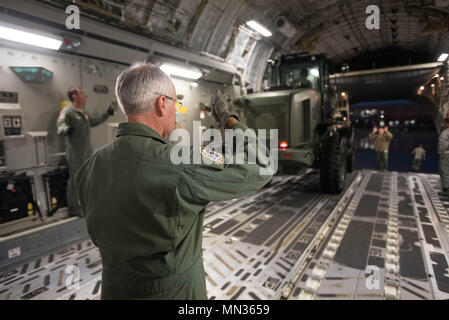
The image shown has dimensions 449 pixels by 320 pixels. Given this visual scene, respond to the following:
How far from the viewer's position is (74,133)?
4020mm

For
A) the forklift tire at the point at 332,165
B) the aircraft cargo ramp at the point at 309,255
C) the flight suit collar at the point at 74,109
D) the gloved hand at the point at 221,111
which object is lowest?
the aircraft cargo ramp at the point at 309,255

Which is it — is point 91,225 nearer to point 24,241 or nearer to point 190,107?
point 24,241

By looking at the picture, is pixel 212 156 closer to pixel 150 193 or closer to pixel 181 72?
pixel 150 193

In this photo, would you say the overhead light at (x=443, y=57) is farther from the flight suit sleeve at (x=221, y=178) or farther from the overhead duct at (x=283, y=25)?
the flight suit sleeve at (x=221, y=178)

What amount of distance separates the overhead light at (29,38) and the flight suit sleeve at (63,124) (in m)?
0.90

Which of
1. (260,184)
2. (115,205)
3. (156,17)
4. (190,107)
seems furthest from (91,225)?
(190,107)

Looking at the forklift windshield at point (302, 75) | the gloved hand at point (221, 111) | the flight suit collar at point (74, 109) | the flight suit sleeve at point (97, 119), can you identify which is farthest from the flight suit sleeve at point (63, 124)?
the forklift windshield at point (302, 75)

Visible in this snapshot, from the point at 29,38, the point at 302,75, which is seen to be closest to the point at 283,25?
the point at 302,75

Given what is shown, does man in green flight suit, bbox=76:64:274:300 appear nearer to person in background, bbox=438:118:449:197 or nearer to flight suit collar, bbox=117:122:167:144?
flight suit collar, bbox=117:122:167:144

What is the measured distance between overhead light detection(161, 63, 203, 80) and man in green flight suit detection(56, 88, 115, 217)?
72.0 inches

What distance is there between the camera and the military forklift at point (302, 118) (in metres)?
5.25

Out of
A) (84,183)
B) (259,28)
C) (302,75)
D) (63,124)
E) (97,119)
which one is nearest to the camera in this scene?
(84,183)

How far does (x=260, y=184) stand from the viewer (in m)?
1.18

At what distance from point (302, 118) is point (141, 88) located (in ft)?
15.9
